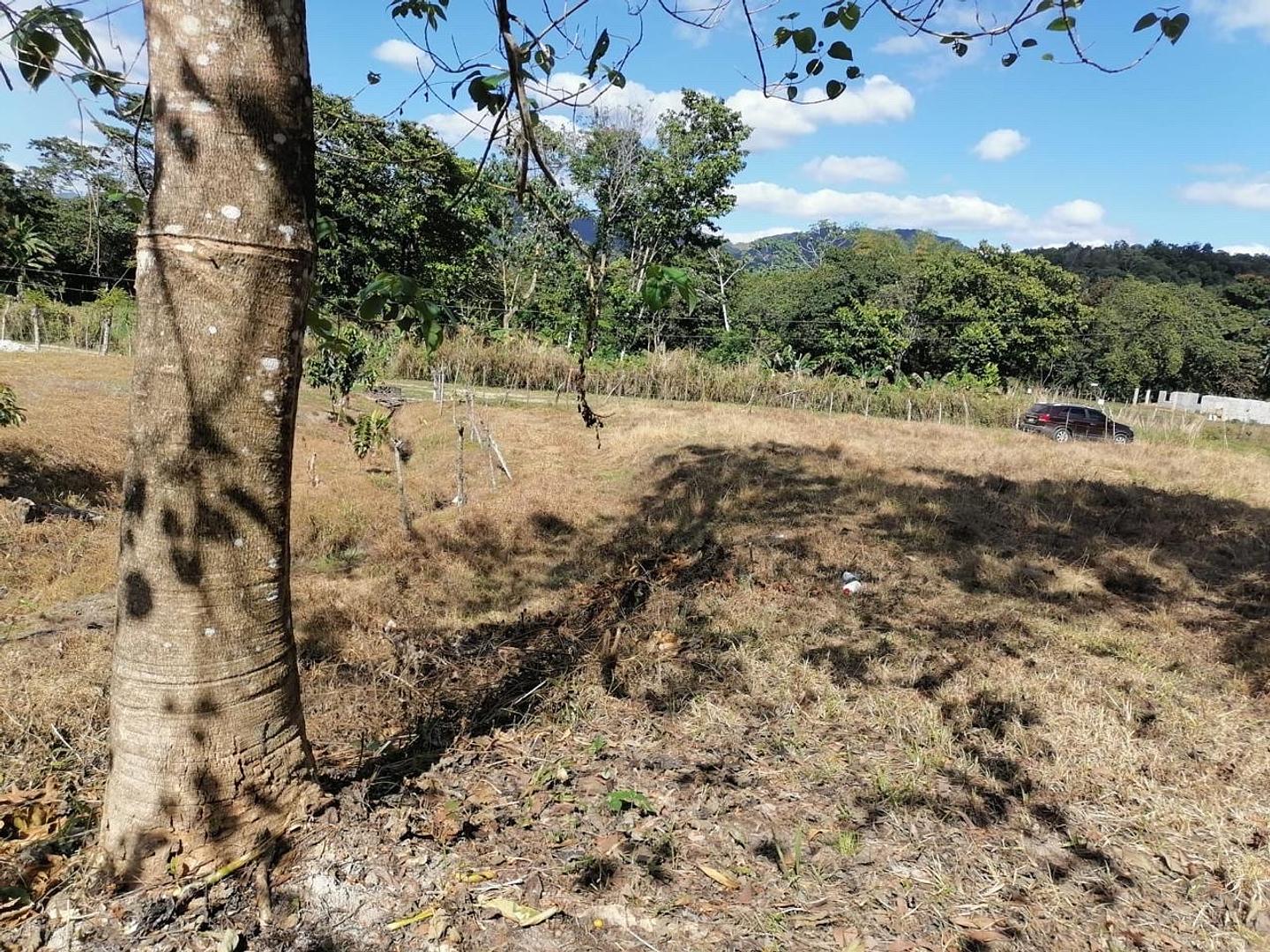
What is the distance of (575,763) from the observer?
2.96m

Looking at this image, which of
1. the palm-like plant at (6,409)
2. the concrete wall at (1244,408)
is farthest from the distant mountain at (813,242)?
the palm-like plant at (6,409)

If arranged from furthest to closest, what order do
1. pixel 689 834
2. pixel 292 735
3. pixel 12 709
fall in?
pixel 12 709
pixel 689 834
pixel 292 735

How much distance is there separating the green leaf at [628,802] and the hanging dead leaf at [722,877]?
1.08 ft

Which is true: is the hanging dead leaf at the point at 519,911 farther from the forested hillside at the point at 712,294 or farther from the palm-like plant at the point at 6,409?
the forested hillside at the point at 712,294

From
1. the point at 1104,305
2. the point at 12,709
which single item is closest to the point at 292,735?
the point at 12,709

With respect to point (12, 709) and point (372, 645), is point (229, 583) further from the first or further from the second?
point (372, 645)

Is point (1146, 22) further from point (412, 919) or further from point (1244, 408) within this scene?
point (1244, 408)

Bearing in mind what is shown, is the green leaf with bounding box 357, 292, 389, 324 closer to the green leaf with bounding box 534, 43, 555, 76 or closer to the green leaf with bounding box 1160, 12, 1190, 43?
the green leaf with bounding box 534, 43, 555, 76

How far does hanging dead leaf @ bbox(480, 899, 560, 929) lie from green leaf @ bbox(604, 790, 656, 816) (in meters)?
0.56

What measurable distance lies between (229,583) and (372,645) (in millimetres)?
3198

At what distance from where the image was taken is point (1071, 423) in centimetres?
2106

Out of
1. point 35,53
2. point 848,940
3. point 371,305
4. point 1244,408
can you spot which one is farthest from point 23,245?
point 1244,408

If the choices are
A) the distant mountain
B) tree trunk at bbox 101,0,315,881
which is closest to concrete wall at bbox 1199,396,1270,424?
the distant mountain

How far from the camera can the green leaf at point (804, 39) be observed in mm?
2342
